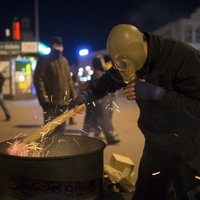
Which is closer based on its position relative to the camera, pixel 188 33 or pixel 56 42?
pixel 56 42

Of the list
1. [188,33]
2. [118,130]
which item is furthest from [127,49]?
[188,33]

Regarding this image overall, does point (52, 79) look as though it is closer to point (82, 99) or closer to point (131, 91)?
point (82, 99)

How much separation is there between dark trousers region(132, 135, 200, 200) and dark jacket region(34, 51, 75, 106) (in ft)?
10.5

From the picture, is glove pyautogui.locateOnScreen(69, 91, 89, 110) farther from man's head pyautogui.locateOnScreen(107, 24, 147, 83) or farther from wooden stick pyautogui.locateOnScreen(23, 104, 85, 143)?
man's head pyautogui.locateOnScreen(107, 24, 147, 83)

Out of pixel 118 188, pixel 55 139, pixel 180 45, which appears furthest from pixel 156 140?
pixel 118 188

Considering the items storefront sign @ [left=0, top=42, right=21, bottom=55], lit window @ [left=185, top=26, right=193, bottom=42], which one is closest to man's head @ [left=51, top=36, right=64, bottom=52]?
storefront sign @ [left=0, top=42, right=21, bottom=55]

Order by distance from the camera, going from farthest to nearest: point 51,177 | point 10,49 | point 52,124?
1. point 10,49
2. point 52,124
3. point 51,177

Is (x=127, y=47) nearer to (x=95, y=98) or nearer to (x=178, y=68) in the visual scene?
(x=178, y=68)

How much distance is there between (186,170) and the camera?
3670mm

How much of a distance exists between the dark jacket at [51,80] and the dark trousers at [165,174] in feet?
10.5

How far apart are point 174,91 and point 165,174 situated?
901 millimetres

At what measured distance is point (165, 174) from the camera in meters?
4.03

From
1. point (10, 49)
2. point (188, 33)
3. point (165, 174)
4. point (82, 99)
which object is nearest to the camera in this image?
point (165, 174)

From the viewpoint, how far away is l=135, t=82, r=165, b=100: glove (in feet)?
11.3
